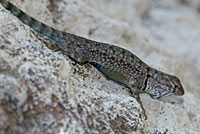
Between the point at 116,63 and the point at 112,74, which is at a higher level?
the point at 116,63

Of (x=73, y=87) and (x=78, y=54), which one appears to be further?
(x=78, y=54)

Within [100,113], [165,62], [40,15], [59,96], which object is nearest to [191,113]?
[165,62]

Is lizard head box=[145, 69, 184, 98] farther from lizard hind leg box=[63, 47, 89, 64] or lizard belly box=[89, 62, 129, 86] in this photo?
lizard hind leg box=[63, 47, 89, 64]

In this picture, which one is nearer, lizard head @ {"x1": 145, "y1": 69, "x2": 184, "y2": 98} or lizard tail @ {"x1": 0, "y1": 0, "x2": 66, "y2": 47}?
lizard tail @ {"x1": 0, "y1": 0, "x2": 66, "y2": 47}

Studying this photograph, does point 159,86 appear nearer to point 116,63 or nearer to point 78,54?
point 116,63

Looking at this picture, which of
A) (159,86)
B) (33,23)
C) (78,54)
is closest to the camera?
(33,23)

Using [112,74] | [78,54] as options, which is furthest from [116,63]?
[78,54]

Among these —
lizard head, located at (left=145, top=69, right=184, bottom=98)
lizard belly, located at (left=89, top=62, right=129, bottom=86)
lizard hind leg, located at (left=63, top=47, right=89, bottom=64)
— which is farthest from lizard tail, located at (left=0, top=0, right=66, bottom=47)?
lizard head, located at (left=145, top=69, right=184, bottom=98)
